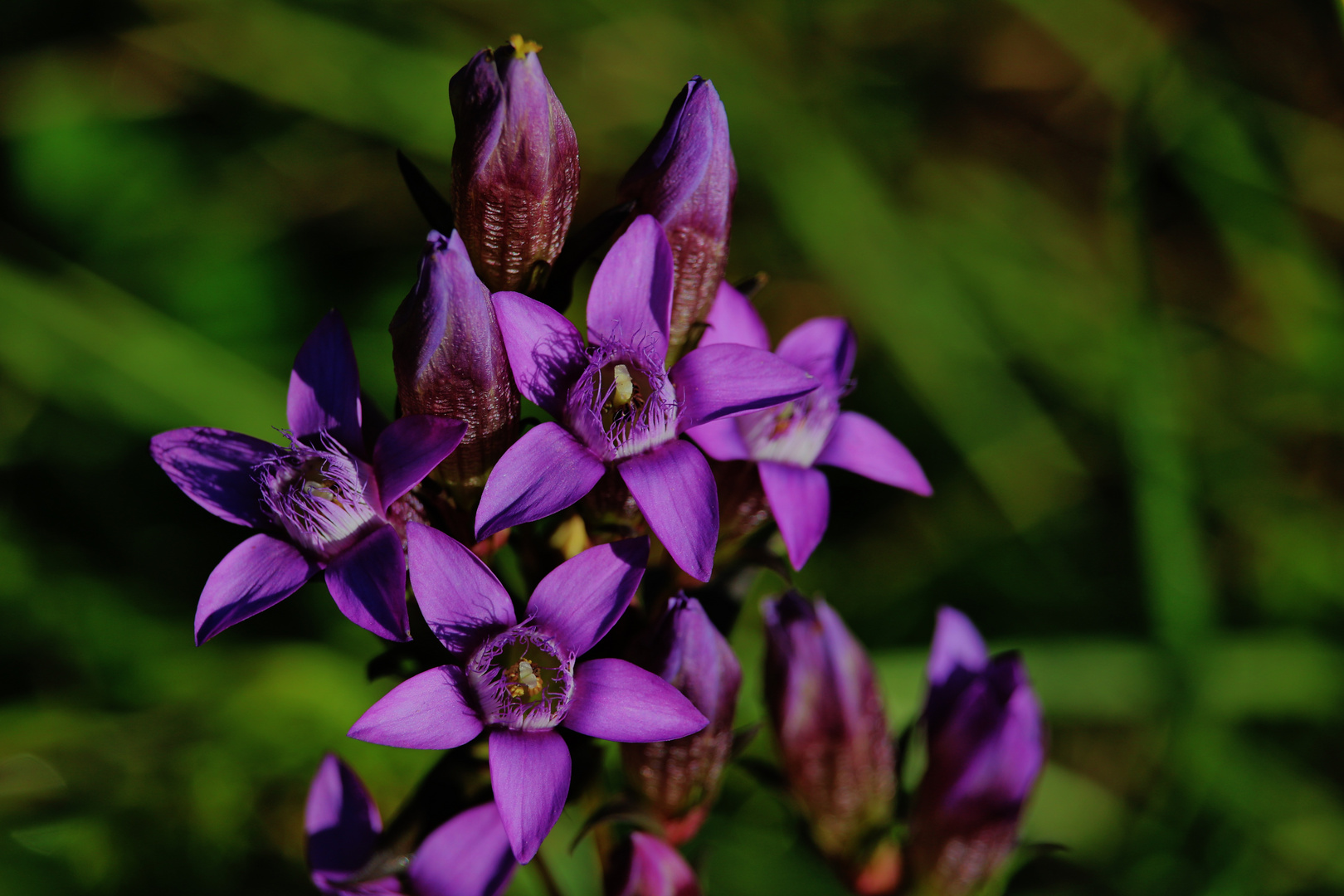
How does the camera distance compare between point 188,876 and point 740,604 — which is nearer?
point 740,604

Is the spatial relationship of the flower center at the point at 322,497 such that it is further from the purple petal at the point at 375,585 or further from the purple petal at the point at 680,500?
→ the purple petal at the point at 680,500

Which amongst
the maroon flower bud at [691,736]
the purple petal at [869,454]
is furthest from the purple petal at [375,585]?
the purple petal at [869,454]

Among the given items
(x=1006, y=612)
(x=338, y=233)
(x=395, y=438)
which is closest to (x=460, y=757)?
(x=395, y=438)

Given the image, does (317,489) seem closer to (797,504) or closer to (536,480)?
(536,480)

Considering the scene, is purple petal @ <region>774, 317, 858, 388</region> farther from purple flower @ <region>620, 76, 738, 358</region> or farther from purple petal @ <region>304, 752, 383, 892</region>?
purple petal @ <region>304, 752, 383, 892</region>

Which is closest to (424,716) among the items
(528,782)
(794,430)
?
(528,782)

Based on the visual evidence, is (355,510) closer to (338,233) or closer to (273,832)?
(273,832)
